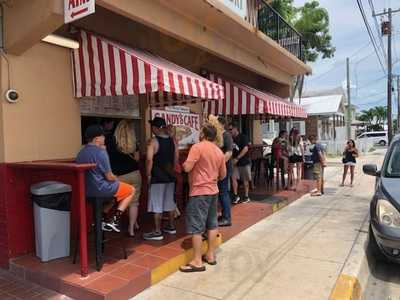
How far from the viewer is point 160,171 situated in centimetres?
540

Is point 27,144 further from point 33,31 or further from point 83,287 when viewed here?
point 83,287

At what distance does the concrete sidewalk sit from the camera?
4.25 m

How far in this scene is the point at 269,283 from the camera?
14.6ft

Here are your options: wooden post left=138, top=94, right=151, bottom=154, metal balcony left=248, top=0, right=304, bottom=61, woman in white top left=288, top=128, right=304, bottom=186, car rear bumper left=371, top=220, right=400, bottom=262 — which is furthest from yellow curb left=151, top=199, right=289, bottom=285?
woman in white top left=288, top=128, right=304, bottom=186

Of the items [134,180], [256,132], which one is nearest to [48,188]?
[134,180]

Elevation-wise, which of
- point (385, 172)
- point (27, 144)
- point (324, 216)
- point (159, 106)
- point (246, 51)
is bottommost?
point (324, 216)

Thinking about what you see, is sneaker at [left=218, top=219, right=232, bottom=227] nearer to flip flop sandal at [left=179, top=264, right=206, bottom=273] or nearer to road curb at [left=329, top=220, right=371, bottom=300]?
flip flop sandal at [left=179, top=264, right=206, bottom=273]

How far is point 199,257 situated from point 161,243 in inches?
29.9

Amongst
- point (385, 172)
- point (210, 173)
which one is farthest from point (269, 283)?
point (385, 172)

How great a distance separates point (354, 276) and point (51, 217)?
3.70 metres

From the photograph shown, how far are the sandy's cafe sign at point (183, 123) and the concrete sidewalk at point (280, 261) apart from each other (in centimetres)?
251

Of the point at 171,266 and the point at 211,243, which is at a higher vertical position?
the point at 211,243

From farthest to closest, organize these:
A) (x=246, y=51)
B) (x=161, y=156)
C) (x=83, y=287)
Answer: (x=246, y=51) → (x=161, y=156) → (x=83, y=287)

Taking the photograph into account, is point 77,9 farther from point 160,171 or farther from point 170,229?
point 170,229
